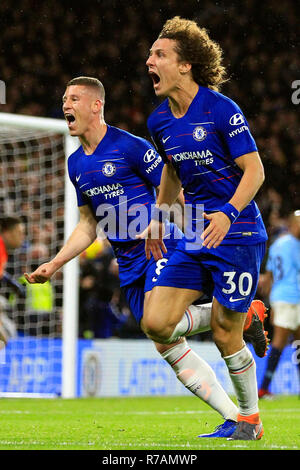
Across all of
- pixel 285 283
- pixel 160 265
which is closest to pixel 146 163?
pixel 160 265

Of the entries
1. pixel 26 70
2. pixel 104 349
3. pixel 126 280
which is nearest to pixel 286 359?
pixel 104 349

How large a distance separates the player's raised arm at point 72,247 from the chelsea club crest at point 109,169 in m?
0.25

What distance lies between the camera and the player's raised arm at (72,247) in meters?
4.45

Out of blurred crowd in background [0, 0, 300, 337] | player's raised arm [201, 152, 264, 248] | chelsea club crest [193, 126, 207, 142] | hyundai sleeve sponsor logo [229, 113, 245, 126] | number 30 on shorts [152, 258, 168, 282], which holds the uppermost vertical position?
blurred crowd in background [0, 0, 300, 337]

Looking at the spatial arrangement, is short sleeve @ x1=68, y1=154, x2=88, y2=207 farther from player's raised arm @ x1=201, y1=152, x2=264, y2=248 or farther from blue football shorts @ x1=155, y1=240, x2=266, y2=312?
player's raised arm @ x1=201, y1=152, x2=264, y2=248

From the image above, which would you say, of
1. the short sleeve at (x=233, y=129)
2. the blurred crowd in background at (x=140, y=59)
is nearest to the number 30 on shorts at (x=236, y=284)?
the short sleeve at (x=233, y=129)

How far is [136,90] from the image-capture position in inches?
650

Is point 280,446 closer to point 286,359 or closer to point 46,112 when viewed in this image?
point 286,359

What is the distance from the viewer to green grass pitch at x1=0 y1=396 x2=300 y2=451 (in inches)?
153

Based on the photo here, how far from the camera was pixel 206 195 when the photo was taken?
13.4 feet

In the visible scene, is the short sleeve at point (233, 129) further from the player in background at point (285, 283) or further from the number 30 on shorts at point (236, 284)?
the player in background at point (285, 283)

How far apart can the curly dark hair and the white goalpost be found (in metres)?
4.84

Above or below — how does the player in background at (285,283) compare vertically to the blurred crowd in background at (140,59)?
below

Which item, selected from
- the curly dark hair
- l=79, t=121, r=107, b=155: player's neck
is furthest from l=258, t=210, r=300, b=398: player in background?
the curly dark hair
